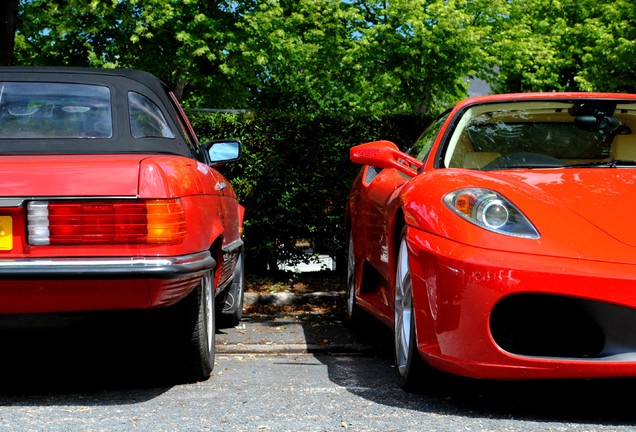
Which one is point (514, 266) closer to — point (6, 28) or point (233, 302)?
point (233, 302)

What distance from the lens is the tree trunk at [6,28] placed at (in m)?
11.4

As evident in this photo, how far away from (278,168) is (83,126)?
16.6ft

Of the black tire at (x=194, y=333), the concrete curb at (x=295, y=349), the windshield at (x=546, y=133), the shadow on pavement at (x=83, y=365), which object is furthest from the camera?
the concrete curb at (x=295, y=349)

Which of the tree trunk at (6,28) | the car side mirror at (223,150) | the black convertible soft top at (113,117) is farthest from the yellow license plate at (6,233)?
the tree trunk at (6,28)

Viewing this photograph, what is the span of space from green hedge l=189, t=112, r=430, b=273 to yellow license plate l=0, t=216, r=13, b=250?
227 inches

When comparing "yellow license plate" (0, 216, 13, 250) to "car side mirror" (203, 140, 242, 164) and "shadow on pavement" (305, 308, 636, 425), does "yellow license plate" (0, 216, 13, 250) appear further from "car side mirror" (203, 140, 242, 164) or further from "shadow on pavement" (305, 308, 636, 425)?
"car side mirror" (203, 140, 242, 164)

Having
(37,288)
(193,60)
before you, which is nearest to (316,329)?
(37,288)

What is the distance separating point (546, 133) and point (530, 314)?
170 cm

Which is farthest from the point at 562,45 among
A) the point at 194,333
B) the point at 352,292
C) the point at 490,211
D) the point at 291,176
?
the point at 490,211

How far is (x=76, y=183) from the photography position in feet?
13.4

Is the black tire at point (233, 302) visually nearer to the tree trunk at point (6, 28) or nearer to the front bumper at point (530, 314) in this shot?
the front bumper at point (530, 314)

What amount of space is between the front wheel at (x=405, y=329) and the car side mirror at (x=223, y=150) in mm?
1570

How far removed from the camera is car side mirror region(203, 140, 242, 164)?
6137 millimetres

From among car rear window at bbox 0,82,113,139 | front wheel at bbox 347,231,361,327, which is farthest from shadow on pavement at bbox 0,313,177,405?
front wheel at bbox 347,231,361,327
